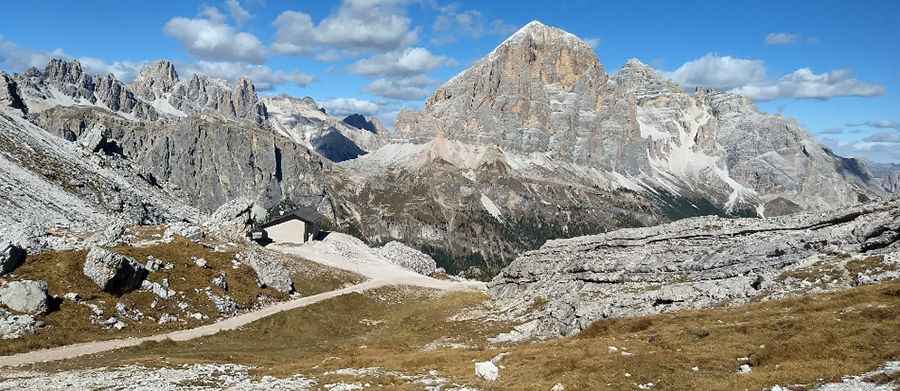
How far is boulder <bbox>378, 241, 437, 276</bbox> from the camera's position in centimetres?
13250

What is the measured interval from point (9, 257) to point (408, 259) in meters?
81.7

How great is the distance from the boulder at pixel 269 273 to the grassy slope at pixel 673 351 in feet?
64.2

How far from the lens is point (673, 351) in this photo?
115ft

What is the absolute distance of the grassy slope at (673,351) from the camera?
29125mm

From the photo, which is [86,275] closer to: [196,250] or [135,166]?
Answer: [196,250]

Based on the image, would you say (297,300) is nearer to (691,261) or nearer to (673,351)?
(691,261)

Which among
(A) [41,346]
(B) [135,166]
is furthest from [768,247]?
(B) [135,166]

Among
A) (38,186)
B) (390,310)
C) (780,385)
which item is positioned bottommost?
(390,310)

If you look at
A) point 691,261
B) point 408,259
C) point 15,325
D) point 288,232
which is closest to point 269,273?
point 15,325

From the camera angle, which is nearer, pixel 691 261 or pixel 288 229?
pixel 691 261

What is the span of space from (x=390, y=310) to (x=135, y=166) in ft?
255

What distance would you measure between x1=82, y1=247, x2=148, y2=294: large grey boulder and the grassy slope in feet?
42.1

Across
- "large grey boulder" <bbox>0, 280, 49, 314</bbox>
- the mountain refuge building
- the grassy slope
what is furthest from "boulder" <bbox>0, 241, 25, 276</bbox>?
the mountain refuge building

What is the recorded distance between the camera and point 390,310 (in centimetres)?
8700
